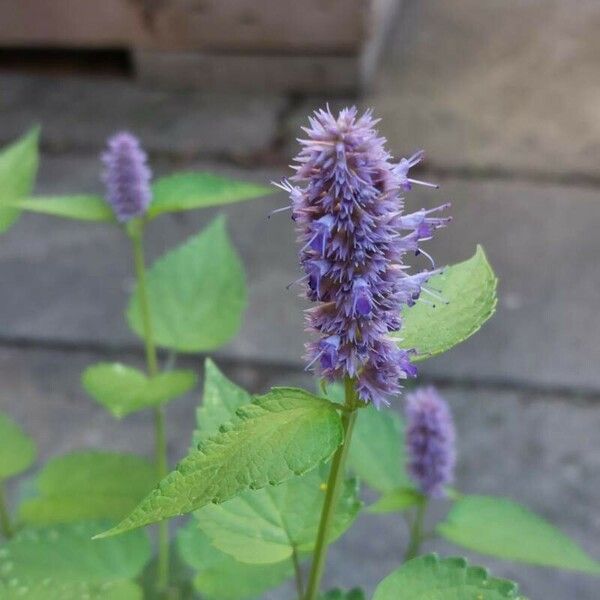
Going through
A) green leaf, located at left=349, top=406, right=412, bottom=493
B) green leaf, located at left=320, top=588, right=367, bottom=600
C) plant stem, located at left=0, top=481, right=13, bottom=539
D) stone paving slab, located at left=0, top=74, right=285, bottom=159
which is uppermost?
stone paving slab, located at left=0, top=74, right=285, bottom=159

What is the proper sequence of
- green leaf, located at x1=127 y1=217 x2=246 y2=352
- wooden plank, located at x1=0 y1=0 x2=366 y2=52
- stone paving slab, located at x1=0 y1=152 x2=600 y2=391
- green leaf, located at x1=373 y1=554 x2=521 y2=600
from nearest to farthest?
green leaf, located at x1=373 y1=554 x2=521 y2=600 < green leaf, located at x1=127 y1=217 x2=246 y2=352 < stone paving slab, located at x1=0 y1=152 x2=600 y2=391 < wooden plank, located at x1=0 y1=0 x2=366 y2=52

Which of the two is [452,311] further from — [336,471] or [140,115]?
[140,115]

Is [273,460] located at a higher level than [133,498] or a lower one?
higher

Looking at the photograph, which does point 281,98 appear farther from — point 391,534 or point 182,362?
point 391,534

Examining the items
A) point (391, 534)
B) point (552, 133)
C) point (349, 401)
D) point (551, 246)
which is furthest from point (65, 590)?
point (552, 133)

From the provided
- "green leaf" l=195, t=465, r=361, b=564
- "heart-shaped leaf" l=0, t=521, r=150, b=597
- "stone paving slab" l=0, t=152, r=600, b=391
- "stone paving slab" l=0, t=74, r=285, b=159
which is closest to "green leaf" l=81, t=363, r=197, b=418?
"heart-shaped leaf" l=0, t=521, r=150, b=597

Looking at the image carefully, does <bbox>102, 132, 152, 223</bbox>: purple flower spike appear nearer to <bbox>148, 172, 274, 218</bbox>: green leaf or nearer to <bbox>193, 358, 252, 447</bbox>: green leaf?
<bbox>148, 172, 274, 218</bbox>: green leaf

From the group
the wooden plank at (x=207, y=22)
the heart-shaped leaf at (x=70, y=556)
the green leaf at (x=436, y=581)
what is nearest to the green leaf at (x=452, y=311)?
the green leaf at (x=436, y=581)

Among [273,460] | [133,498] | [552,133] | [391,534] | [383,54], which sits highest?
[383,54]
